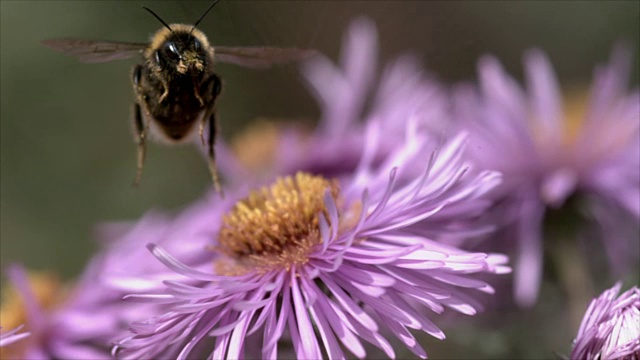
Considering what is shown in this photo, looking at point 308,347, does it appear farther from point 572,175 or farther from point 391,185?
point 572,175

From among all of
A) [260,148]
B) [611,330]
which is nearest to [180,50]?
[611,330]

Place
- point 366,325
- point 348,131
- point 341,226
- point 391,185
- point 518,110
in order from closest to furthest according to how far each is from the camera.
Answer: point 366,325
point 391,185
point 341,226
point 518,110
point 348,131

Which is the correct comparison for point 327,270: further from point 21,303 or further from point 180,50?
point 21,303

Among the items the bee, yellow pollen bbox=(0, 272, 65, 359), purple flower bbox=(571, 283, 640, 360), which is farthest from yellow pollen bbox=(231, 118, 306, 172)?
purple flower bbox=(571, 283, 640, 360)

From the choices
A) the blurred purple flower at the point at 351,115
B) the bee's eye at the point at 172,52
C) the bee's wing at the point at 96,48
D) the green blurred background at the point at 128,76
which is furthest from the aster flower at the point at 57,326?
the green blurred background at the point at 128,76

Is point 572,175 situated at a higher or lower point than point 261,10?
lower

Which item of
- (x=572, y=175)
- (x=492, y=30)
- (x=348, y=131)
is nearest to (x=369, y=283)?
(x=572, y=175)

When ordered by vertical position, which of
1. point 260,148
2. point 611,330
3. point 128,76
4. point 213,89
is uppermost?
point 128,76
